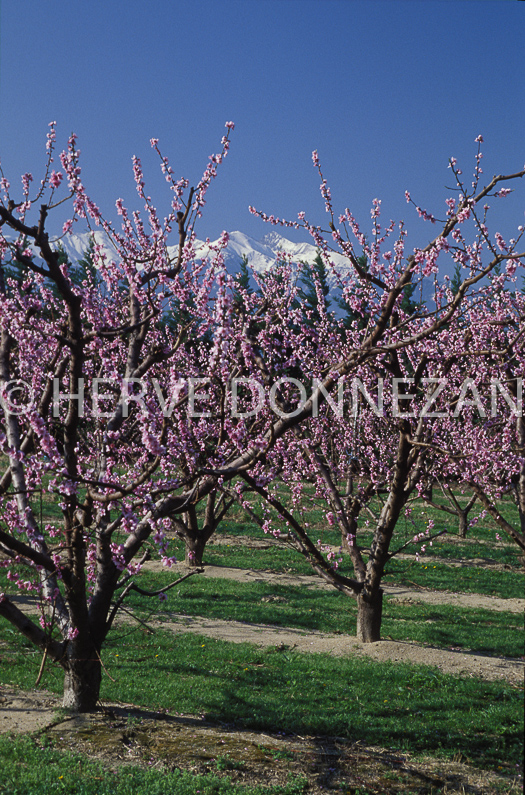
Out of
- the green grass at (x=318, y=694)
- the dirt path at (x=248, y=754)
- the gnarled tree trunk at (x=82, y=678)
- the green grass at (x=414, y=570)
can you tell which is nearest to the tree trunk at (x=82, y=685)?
the gnarled tree trunk at (x=82, y=678)

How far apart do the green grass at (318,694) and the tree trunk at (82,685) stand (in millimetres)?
432

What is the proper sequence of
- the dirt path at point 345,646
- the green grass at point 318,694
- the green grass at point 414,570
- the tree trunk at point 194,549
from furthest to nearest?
the tree trunk at point 194,549, the green grass at point 414,570, the dirt path at point 345,646, the green grass at point 318,694

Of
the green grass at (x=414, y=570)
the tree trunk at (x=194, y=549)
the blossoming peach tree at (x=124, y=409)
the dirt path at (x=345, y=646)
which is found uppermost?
the blossoming peach tree at (x=124, y=409)

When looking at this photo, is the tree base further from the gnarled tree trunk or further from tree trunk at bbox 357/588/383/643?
tree trunk at bbox 357/588/383/643

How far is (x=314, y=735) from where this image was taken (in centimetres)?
668

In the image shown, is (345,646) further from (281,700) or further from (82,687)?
(82,687)

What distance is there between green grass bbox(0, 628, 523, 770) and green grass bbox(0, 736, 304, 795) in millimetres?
1588

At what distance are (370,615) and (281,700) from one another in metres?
3.02

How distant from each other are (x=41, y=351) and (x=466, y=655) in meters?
8.07

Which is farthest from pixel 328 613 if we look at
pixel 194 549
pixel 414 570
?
pixel 414 570

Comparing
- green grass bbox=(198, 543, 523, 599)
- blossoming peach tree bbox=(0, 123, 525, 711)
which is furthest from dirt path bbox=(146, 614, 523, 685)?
green grass bbox=(198, 543, 523, 599)

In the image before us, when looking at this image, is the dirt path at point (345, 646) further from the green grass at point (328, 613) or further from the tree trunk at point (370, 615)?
the green grass at point (328, 613)

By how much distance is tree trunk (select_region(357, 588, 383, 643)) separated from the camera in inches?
405

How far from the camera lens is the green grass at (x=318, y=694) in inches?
261
